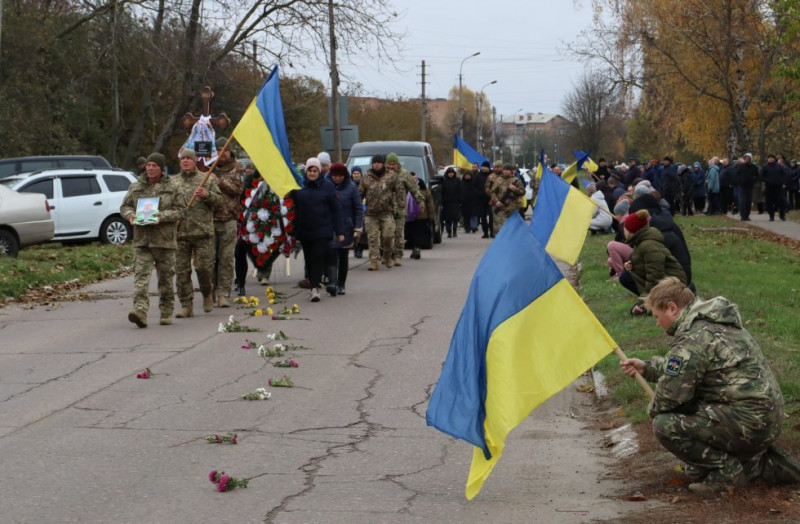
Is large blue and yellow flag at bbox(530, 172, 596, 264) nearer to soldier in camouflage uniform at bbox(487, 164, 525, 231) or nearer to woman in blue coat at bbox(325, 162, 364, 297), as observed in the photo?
woman in blue coat at bbox(325, 162, 364, 297)

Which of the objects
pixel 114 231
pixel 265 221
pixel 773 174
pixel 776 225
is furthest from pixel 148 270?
pixel 776 225

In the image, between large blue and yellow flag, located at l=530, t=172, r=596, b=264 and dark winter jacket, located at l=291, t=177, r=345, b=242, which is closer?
large blue and yellow flag, located at l=530, t=172, r=596, b=264

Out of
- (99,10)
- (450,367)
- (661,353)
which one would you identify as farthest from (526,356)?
(99,10)

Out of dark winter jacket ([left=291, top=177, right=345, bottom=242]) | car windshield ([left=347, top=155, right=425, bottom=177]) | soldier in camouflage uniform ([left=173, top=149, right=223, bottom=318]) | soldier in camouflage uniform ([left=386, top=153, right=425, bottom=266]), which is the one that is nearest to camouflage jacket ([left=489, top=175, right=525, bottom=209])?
car windshield ([left=347, top=155, right=425, bottom=177])

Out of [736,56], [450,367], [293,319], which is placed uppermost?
[736,56]

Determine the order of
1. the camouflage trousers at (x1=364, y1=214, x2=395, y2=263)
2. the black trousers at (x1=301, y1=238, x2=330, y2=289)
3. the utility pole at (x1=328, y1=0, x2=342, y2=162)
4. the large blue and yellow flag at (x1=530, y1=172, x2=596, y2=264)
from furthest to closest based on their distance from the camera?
the utility pole at (x1=328, y1=0, x2=342, y2=162) < the camouflage trousers at (x1=364, y1=214, x2=395, y2=263) < the black trousers at (x1=301, y1=238, x2=330, y2=289) < the large blue and yellow flag at (x1=530, y1=172, x2=596, y2=264)

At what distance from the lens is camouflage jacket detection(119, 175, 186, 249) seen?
13.5 meters

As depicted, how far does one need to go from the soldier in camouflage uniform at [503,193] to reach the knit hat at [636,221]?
1321 centimetres

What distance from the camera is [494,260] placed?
6797 millimetres

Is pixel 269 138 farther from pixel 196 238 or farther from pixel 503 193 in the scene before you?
pixel 503 193

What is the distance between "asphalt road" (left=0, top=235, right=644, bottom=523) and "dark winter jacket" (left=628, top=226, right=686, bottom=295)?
2178 millimetres

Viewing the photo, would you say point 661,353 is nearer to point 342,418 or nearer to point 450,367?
point 342,418

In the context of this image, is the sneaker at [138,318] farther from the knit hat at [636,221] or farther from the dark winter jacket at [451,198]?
the dark winter jacket at [451,198]

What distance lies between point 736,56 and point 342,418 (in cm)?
3327
